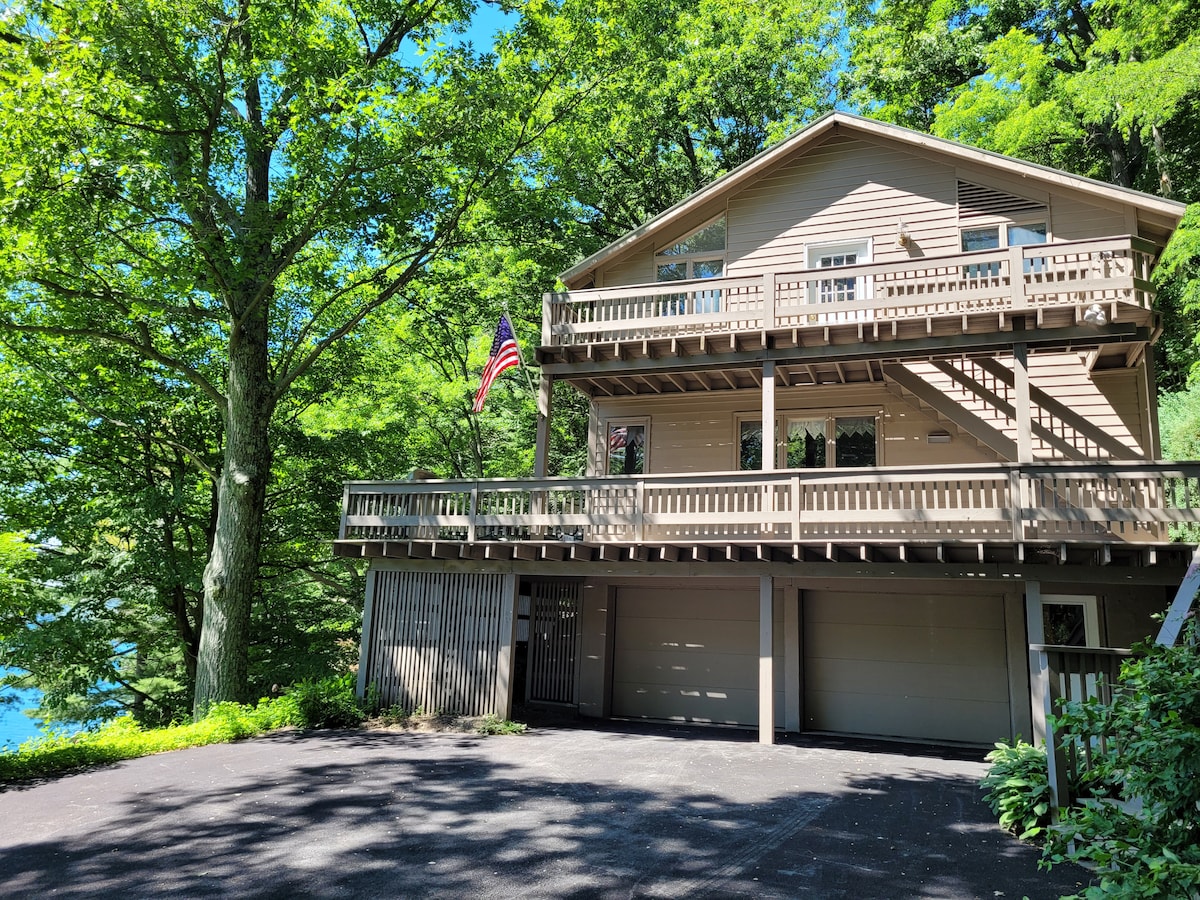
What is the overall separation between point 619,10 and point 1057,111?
11.4 m

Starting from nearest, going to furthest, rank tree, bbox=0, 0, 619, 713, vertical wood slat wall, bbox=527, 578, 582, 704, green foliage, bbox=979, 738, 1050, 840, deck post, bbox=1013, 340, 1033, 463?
green foliage, bbox=979, 738, 1050, 840 → deck post, bbox=1013, 340, 1033, 463 → tree, bbox=0, 0, 619, 713 → vertical wood slat wall, bbox=527, 578, 582, 704

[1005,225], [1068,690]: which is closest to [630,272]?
[1005,225]

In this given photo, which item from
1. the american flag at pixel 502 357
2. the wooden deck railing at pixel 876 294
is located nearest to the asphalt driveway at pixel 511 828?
the american flag at pixel 502 357

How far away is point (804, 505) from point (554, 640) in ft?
21.8

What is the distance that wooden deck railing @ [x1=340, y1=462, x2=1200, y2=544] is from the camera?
36.1 feet

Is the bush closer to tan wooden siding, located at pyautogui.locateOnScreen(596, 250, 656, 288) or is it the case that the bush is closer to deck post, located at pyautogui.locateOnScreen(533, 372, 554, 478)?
deck post, located at pyautogui.locateOnScreen(533, 372, 554, 478)

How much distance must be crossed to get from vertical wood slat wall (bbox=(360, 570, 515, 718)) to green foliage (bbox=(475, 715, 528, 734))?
17 cm

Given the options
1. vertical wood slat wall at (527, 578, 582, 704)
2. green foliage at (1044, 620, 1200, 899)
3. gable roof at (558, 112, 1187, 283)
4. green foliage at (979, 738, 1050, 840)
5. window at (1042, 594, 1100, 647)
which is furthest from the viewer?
vertical wood slat wall at (527, 578, 582, 704)

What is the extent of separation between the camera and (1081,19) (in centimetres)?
2512

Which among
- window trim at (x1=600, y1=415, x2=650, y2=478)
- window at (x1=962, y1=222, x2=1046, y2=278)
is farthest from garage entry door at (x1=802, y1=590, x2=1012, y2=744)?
window at (x1=962, y1=222, x2=1046, y2=278)

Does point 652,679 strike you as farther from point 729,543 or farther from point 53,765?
point 53,765

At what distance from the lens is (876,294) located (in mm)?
13922

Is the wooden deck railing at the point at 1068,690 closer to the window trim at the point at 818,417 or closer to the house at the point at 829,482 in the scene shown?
the house at the point at 829,482

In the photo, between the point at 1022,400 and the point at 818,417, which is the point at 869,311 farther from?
the point at 1022,400
